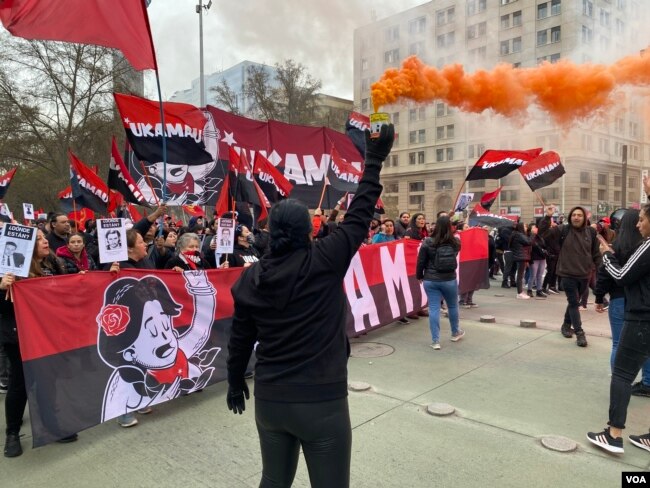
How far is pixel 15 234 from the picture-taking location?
11.3 ft

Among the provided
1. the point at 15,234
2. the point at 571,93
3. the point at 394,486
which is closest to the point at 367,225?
the point at 394,486

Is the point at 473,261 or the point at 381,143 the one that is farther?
the point at 473,261

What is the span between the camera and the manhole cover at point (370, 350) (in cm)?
587

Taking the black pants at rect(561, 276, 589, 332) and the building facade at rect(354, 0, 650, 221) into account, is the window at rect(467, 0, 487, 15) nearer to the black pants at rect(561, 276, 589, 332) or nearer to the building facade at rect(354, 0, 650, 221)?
the building facade at rect(354, 0, 650, 221)

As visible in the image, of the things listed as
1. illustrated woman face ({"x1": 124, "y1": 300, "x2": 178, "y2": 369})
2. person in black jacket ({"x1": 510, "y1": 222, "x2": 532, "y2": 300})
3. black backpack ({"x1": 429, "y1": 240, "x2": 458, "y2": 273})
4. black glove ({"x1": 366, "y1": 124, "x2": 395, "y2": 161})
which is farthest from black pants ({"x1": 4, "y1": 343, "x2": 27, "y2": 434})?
person in black jacket ({"x1": 510, "y1": 222, "x2": 532, "y2": 300})

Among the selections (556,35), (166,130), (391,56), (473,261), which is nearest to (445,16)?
(391,56)

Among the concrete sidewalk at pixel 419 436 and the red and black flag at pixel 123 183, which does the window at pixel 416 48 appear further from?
the concrete sidewalk at pixel 419 436

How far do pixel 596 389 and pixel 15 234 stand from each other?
527cm

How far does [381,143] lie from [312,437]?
1245mm

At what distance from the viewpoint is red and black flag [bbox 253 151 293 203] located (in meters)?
6.80

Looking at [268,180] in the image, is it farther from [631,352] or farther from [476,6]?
[476,6]

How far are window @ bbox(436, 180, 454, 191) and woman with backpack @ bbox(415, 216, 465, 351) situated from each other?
187 feet

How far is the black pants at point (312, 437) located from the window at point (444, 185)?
61563 millimetres

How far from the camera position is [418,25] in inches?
572
